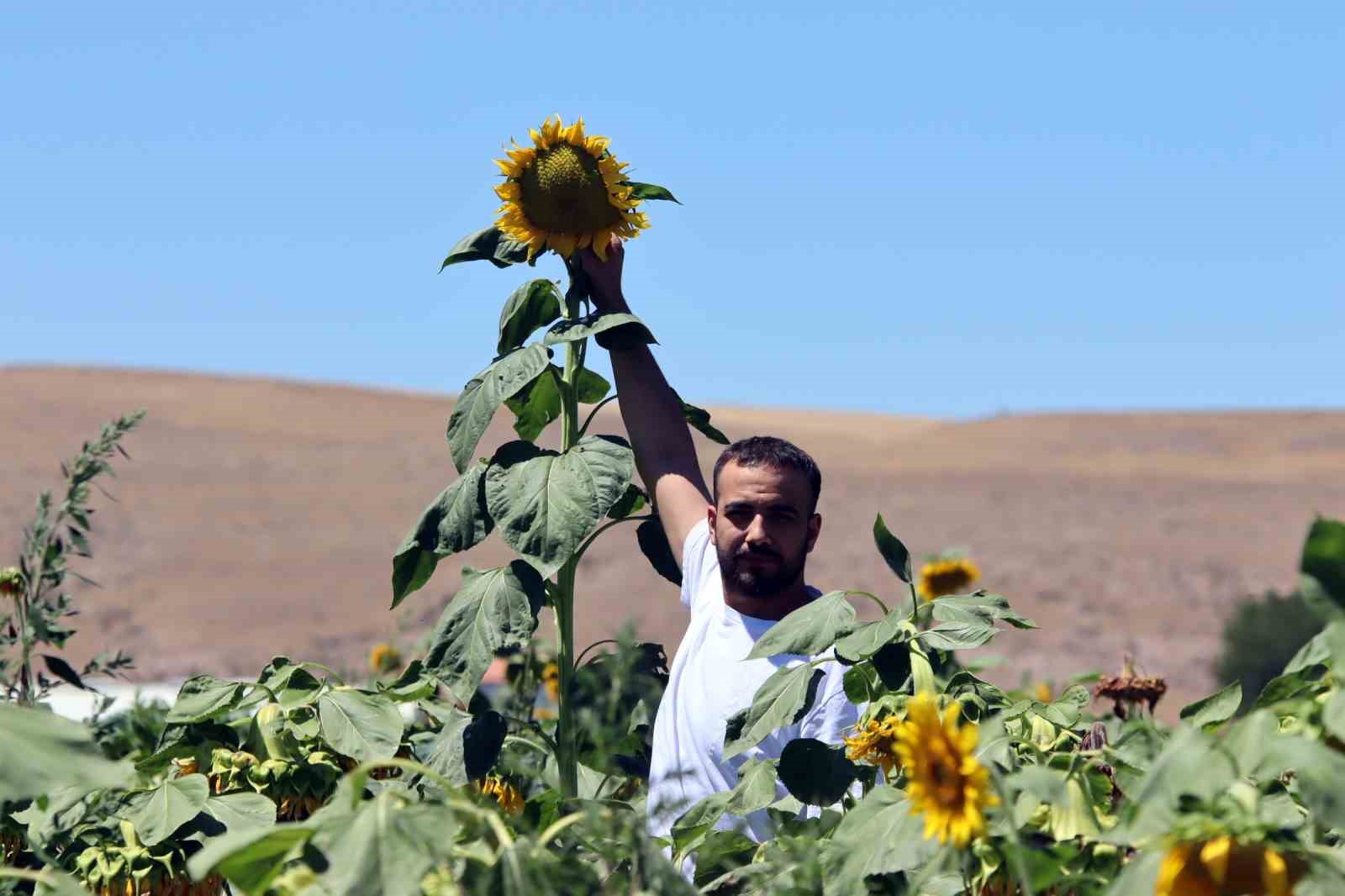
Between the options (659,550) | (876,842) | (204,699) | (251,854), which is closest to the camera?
(251,854)

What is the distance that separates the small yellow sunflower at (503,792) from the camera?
8.29 feet

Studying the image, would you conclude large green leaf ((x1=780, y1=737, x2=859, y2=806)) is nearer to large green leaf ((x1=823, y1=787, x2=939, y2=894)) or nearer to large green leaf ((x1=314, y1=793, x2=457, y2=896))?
large green leaf ((x1=823, y1=787, x2=939, y2=894))

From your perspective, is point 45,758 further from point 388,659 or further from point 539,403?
point 388,659

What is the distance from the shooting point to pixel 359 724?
2.34m

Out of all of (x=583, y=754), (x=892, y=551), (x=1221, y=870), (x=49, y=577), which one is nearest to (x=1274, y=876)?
(x=1221, y=870)

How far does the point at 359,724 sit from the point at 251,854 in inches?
35.9

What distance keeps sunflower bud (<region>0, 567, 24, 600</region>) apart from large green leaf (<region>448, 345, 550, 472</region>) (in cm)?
122

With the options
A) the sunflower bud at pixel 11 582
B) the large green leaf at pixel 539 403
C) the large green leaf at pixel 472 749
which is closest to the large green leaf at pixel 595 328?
the large green leaf at pixel 539 403

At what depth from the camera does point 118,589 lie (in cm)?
4328

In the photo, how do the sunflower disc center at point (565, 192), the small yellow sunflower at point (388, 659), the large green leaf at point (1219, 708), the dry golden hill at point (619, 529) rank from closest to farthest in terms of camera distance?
1. the large green leaf at point (1219, 708)
2. the sunflower disc center at point (565, 192)
3. the small yellow sunflower at point (388, 659)
4. the dry golden hill at point (619, 529)

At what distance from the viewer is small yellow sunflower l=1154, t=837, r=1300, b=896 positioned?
1291 mm

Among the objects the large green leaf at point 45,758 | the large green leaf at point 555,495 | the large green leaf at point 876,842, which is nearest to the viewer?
the large green leaf at point 45,758

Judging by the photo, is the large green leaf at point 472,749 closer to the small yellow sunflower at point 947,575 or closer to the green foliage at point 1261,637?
the small yellow sunflower at point 947,575

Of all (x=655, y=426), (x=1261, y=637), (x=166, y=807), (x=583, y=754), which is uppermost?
(x=655, y=426)
